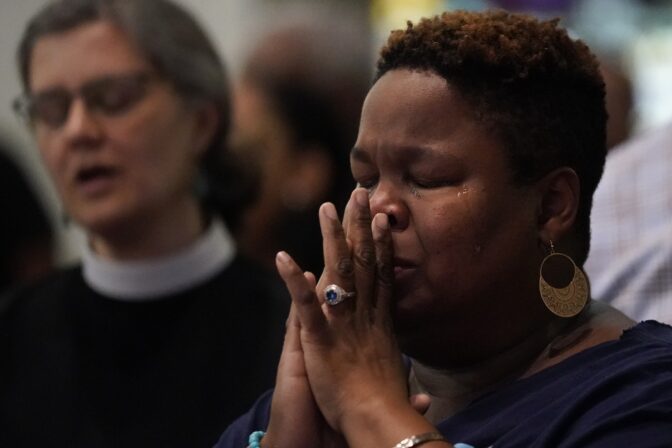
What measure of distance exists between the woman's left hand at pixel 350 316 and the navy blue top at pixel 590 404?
10 cm

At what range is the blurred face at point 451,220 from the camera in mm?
1435

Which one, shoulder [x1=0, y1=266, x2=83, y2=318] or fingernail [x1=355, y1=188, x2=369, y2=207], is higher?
fingernail [x1=355, y1=188, x2=369, y2=207]

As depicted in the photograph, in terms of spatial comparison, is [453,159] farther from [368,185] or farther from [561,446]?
[561,446]

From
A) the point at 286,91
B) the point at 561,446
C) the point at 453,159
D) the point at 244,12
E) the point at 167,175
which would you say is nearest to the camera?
the point at 561,446

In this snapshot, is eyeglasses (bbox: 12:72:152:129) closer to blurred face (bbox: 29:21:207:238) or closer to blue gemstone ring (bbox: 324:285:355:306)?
blurred face (bbox: 29:21:207:238)

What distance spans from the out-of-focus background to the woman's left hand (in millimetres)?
2872

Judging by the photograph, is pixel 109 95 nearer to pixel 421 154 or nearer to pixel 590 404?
pixel 421 154

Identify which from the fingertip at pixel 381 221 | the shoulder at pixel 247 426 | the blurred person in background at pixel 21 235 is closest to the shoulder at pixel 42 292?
the blurred person in background at pixel 21 235

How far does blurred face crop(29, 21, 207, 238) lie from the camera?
239 centimetres

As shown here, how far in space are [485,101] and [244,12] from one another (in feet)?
12.2

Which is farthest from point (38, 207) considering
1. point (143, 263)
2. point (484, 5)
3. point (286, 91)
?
point (484, 5)

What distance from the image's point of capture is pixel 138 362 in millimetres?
2369

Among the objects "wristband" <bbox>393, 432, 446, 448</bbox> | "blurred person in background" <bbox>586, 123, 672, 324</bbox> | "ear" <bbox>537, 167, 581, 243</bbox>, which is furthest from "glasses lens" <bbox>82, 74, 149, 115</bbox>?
"wristband" <bbox>393, 432, 446, 448</bbox>

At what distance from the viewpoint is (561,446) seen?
1.33 meters
